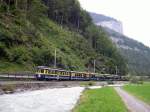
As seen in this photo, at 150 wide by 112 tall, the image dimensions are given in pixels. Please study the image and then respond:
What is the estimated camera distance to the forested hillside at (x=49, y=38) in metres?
87.3

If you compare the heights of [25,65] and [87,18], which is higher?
[87,18]

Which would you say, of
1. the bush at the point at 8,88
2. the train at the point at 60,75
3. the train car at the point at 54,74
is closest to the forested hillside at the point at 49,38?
the train at the point at 60,75

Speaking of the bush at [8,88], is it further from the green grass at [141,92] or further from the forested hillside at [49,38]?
the forested hillside at [49,38]

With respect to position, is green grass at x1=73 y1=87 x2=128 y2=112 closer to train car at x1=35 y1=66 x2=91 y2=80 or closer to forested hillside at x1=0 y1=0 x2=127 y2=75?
train car at x1=35 y1=66 x2=91 y2=80

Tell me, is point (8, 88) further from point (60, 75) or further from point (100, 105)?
point (60, 75)

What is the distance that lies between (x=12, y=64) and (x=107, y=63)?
95.3m

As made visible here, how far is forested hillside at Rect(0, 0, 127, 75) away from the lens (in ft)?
286

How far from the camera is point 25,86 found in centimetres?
5991

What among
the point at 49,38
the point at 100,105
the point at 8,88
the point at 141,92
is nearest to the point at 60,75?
the point at 141,92

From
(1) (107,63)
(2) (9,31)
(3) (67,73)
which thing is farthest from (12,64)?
(1) (107,63)

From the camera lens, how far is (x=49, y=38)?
11956 centimetres

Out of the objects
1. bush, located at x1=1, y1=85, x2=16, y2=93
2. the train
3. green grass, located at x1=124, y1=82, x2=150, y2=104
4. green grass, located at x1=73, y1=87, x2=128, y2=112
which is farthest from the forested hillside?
green grass, located at x1=73, y1=87, x2=128, y2=112

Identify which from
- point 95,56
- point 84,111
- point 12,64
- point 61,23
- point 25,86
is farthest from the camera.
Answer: point 95,56

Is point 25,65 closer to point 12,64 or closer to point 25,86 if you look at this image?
point 12,64
